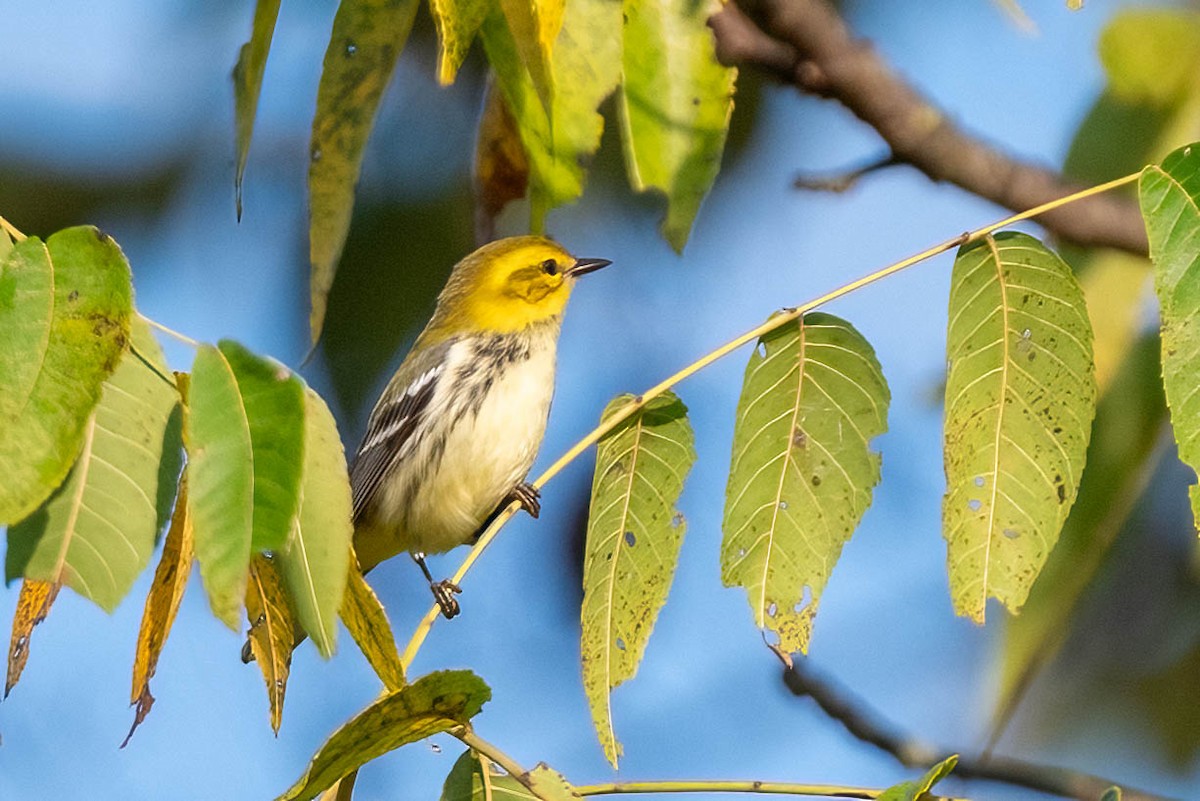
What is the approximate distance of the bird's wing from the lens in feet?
11.1

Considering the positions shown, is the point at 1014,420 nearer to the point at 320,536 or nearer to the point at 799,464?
the point at 799,464

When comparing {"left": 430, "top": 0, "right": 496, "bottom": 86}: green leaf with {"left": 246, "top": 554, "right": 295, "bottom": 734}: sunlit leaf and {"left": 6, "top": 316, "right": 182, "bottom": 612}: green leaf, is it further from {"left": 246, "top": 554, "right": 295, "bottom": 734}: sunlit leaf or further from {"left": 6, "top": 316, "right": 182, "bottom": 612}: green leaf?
{"left": 246, "top": 554, "right": 295, "bottom": 734}: sunlit leaf

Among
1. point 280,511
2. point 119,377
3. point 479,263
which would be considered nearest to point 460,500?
point 479,263

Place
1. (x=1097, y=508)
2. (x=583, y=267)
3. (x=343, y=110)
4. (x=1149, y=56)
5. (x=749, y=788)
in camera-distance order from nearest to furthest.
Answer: (x=749, y=788) < (x=343, y=110) < (x=1097, y=508) < (x=1149, y=56) < (x=583, y=267)

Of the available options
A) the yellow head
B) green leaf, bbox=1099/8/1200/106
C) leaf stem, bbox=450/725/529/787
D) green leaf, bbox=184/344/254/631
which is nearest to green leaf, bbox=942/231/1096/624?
leaf stem, bbox=450/725/529/787

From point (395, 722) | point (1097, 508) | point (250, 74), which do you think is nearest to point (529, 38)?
point (250, 74)

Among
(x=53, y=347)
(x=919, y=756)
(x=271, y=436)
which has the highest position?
(x=53, y=347)

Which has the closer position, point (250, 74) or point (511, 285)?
point (250, 74)

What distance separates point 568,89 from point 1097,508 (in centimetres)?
121

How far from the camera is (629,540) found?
187cm

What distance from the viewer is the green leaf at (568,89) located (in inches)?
82.0

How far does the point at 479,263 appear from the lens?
3.56 meters

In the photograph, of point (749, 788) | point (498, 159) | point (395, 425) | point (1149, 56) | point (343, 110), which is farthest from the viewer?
point (395, 425)

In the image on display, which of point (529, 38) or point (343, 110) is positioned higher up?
point (343, 110)
